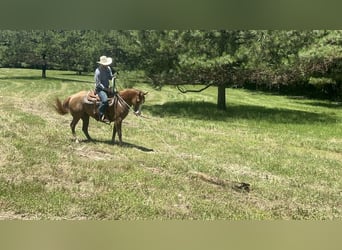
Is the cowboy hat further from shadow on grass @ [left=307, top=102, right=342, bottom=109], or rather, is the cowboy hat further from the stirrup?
shadow on grass @ [left=307, top=102, right=342, bottom=109]

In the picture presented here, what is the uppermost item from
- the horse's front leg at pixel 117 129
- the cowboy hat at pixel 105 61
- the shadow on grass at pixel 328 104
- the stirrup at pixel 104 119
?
the cowboy hat at pixel 105 61

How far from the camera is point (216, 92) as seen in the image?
422 cm

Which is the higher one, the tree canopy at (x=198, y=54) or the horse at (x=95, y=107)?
the tree canopy at (x=198, y=54)

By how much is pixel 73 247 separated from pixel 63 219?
0.84ft

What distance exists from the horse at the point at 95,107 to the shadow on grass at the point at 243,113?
0.91 ft

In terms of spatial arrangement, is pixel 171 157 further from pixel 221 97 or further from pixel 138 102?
pixel 221 97

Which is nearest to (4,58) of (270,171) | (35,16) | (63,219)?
(35,16)

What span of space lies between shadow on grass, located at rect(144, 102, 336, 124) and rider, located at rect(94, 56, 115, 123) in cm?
46

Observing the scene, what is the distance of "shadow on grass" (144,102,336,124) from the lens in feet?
13.8

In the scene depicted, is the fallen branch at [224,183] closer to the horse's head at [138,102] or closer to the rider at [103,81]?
the horse's head at [138,102]

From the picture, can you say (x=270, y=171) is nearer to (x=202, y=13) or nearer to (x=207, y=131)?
(x=207, y=131)

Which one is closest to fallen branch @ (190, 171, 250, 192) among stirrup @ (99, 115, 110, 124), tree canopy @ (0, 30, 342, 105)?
tree canopy @ (0, 30, 342, 105)

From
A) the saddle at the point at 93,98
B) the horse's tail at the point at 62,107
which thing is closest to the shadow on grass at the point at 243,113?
the saddle at the point at 93,98

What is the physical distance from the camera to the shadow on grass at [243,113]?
13.8ft
